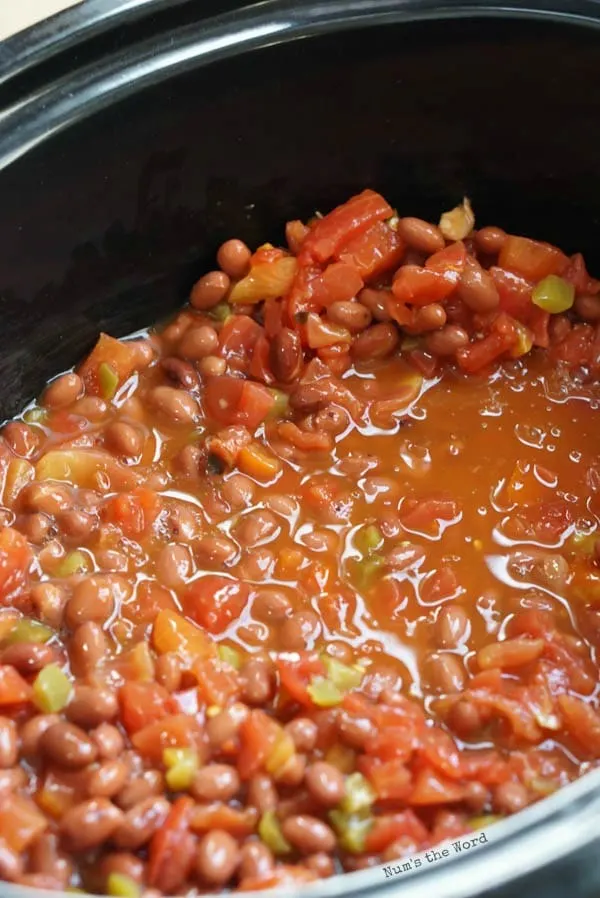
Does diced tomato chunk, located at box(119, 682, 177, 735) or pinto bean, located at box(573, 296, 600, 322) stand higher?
diced tomato chunk, located at box(119, 682, 177, 735)

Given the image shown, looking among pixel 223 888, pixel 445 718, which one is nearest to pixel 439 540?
pixel 445 718

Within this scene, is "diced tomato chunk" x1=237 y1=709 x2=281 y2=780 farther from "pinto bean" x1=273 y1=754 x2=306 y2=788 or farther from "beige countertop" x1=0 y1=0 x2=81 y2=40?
"beige countertop" x1=0 y1=0 x2=81 y2=40

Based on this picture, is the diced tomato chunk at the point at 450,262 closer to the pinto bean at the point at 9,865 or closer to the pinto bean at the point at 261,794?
the pinto bean at the point at 261,794

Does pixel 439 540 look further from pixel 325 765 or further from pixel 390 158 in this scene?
pixel 390 158

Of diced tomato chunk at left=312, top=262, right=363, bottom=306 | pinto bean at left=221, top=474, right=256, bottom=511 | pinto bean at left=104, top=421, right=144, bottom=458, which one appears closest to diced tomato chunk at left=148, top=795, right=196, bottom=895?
pinto bean at left=221, top=474, right=256, bottom=511

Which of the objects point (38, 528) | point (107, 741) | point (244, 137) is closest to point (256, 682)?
point (107, 741)

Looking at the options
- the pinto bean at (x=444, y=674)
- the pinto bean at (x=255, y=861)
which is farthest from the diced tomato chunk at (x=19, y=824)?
the pinto bean at (x=444, y=674)
